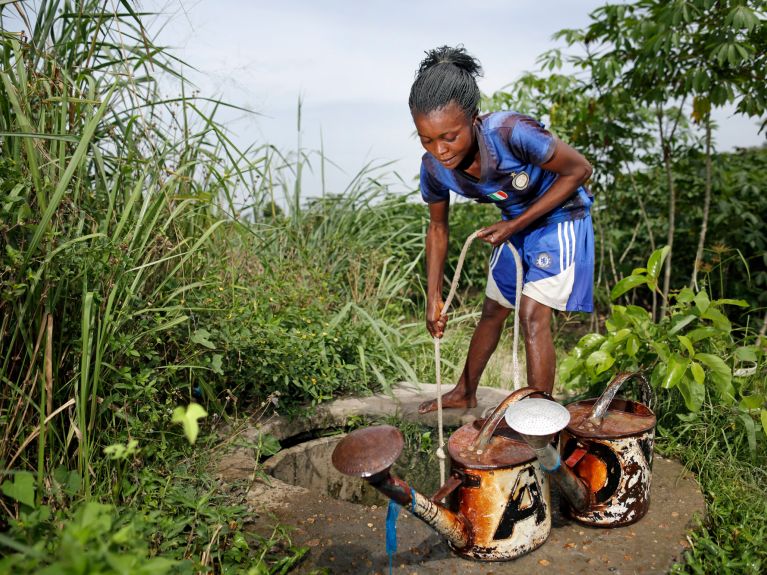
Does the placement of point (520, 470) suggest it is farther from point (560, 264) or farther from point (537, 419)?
point (560, 264)

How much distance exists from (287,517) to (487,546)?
0.69 metres

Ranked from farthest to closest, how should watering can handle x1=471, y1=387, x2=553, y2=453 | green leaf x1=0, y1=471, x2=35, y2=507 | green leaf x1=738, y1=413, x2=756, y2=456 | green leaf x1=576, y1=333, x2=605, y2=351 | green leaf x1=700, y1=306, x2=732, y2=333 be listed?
green leaf x1=576, y1=333, x2=605, y2=351
green leaf x1=700, y1=306, x2=732, y2=333
green leaf x1=738, y1=413, x2=756, y2=456
watering can handle x1=471, y1=387, x2=553, y2=453
green leaf x1=0, y1=471, x2=35, y2=507

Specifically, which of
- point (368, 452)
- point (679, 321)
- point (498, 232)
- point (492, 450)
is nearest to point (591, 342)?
point (679, 321)

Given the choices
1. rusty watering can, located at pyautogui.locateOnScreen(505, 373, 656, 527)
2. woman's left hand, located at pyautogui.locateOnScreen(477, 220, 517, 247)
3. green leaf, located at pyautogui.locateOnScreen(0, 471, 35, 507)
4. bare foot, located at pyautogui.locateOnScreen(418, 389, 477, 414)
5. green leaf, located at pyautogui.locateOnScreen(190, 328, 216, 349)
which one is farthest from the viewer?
bare foot, located at pyautogui.locateOnScreen(418, 389, 477, 414)

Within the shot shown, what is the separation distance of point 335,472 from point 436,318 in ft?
3.06

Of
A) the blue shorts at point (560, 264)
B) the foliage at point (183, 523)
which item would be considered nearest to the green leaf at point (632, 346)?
the blue shorts at point (560, 264)

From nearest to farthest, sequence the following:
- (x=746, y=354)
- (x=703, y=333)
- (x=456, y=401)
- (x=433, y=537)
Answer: (x=433, y=537)
(x=703, y=333)
(x=746, y=354)
(x=456, y=401)

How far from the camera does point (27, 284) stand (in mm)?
1968

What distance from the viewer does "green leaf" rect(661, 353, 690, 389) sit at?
8.27ft

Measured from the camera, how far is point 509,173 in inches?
98.5

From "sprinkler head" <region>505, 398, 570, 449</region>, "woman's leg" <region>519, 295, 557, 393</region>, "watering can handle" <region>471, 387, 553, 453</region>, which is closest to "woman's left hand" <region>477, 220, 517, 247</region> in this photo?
"woman's leg" <region>519, 295, 557, 393</region>

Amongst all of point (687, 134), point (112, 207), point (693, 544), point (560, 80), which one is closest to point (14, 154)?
point (112, 207)

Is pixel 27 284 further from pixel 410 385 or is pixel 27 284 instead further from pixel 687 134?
pixel 687 134

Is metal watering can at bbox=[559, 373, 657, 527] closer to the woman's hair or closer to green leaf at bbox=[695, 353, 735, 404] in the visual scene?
green leaf at bbox=[695, 353, 735, 404]
